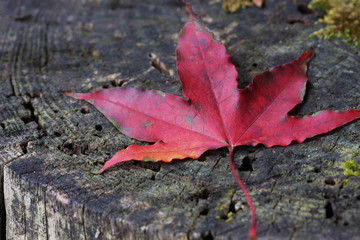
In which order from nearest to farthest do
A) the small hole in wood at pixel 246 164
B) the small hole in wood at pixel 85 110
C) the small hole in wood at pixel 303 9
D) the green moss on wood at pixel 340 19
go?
the small hole in wood at pixel 246 164
the small hole in wood at pixel 85 110
the green moss on wood at pixel 340 19
the small hole in wood at pixel 303 9

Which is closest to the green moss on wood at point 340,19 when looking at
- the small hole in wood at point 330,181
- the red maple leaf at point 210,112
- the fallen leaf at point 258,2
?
the fallen leaf at point 258,2

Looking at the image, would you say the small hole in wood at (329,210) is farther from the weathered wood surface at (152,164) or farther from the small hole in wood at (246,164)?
the small hole in wood at (246,164)

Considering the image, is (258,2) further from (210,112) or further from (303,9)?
(210,112)

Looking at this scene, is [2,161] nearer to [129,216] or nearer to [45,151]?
[45,151]

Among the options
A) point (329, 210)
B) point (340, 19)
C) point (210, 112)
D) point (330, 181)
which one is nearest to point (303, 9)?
point (340, 19)

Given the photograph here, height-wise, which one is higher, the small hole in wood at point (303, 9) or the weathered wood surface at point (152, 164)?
the small hole in wood at point (303, 9)

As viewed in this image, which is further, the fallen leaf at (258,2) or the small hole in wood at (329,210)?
the fallen leaf at (258,2)

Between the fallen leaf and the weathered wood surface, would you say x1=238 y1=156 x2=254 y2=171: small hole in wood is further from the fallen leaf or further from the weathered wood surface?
the fallen leaf
